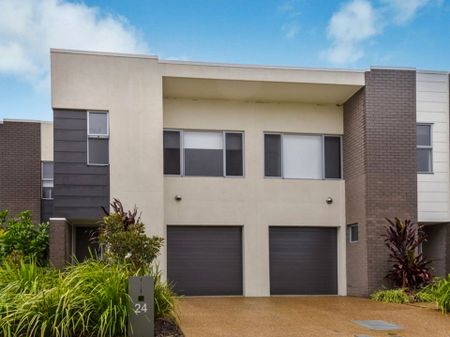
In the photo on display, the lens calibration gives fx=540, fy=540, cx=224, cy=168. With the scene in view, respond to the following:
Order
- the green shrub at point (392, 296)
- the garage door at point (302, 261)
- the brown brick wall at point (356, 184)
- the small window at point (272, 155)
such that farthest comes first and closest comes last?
the small window at point (272, 155) < the garage door at point (302, 261) < the brown brick wall at point (356, 184) < the green shrub at point (392, 296)

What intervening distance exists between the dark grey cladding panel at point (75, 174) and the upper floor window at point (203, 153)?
2205 millimetres

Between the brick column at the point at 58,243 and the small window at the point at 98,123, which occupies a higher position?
the small window at the point at 98,123

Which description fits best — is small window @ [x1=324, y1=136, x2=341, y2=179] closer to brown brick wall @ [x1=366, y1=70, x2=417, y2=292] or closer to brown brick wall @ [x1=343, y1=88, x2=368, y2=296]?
brown brick wall @ [x1=343, y1=88, x2=368, y2=296]

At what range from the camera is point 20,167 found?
21.1m

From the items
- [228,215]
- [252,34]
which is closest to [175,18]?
[252,34]

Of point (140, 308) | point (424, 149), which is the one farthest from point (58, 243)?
point (424, 149)

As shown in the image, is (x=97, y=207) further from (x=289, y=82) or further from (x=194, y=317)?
(x=289, y=82)

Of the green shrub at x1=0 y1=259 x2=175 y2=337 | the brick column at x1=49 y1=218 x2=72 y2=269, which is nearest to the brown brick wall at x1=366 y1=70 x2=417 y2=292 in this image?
the brick column at x1=49 y1=218 x2=72 y2=269

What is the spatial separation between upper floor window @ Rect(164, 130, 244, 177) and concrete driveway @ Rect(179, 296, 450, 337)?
148 inches

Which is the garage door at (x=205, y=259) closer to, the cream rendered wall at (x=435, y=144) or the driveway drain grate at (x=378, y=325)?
the cream rendered wall at (x=435, y=144)

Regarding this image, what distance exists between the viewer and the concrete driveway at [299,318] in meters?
9.16

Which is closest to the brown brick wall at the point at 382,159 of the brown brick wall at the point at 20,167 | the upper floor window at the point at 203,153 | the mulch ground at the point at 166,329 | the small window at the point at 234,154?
the small window at the point at 234,154

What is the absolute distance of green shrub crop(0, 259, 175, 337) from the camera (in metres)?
7.36

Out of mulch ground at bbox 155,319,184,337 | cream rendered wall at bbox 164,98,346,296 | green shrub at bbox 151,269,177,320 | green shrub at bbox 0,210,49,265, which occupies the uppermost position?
cream rendered wall at bbox 164,98,346,296
